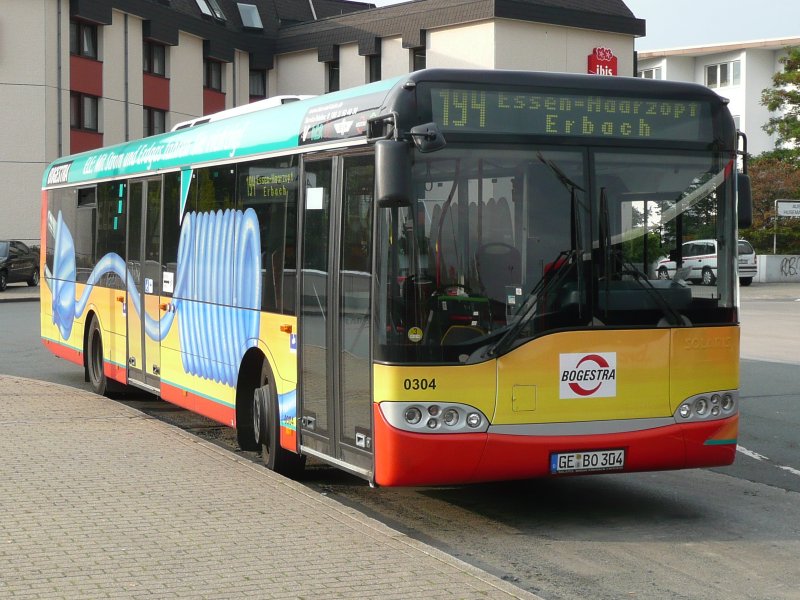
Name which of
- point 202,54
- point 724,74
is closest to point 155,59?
point 202,54

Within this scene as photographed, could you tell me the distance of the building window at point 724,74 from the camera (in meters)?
90.2

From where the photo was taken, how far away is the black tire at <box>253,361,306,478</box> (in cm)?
969

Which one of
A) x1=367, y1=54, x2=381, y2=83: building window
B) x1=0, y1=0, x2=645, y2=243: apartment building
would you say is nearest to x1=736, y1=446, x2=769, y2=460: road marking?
x1=0, y1=0, x2=645, y2=243: apartment building

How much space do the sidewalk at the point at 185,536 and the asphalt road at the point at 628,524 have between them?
26.4 inches

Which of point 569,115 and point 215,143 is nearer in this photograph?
point 569,115

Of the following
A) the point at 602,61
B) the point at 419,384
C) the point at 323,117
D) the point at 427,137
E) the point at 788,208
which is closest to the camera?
the point at 427,137

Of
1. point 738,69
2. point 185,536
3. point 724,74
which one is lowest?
point 185,536

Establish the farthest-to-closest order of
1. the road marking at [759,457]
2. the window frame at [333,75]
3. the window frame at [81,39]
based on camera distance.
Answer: the window frame at [333,75], the window frame at [81,39], the road marking at [759,457]

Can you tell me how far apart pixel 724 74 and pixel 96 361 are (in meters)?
82.9

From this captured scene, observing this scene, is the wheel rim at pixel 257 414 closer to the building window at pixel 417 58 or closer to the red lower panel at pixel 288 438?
the red lower panel at pixel 288 438

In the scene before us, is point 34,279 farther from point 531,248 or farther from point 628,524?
point 531,248

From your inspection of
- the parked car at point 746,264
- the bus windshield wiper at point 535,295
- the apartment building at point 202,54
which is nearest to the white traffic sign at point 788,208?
the parked car at point 746,264

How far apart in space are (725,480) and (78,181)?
926 centimetres

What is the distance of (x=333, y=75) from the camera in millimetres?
59562
